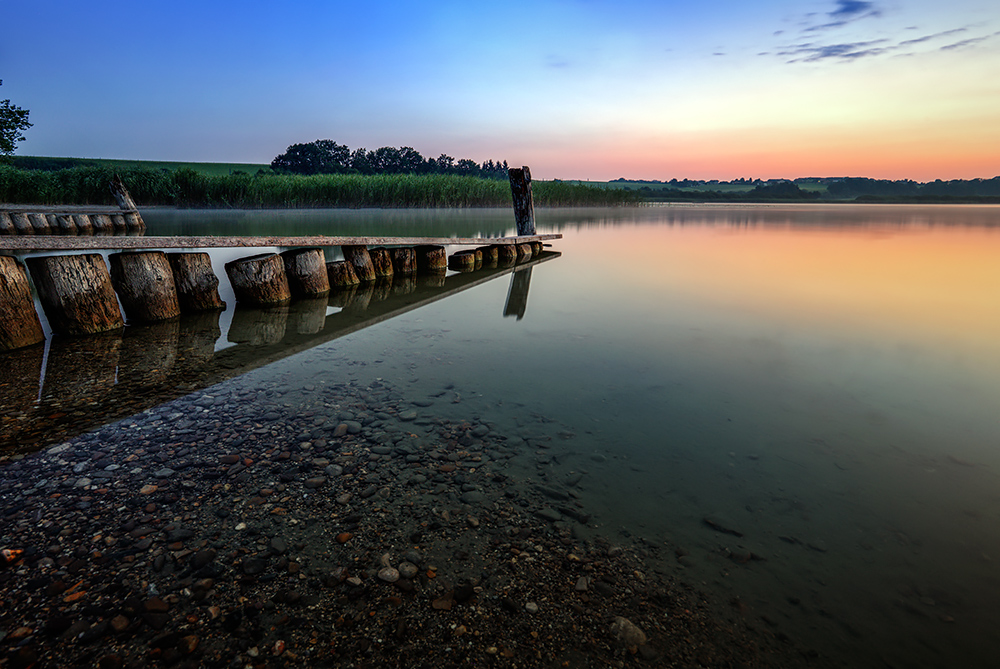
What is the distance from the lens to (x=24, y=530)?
2021 mm

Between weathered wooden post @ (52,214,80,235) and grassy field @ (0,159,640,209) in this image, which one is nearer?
weathered wooden post @ (52,214,80,235)

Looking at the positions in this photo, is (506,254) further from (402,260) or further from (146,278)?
(146,278)

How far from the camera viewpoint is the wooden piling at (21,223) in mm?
15375

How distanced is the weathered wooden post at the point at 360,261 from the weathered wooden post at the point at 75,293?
12.1 feet

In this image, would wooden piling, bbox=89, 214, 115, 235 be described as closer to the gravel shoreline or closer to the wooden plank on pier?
the wooden plank on pier

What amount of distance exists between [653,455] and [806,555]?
87 cm

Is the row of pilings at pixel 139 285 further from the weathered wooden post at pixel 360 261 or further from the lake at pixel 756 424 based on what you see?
the lake at pixel 756 424

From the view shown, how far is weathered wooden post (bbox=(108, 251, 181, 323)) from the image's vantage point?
5.62m

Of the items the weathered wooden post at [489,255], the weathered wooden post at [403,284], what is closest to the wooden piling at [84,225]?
the weathered wooden post at [403,284]

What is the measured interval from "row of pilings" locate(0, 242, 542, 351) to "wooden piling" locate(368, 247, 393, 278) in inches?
15.9

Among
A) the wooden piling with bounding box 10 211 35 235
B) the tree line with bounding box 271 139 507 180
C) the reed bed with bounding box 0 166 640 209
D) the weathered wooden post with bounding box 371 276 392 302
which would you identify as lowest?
the weathered wooden post with bounding box 371 276 392 302

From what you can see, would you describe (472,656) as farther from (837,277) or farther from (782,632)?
(837,277)

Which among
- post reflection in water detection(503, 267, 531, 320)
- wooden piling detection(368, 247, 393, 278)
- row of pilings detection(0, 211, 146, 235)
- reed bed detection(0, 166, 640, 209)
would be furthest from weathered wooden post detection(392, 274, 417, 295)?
reed bed detection(0, 166, 640, 209)

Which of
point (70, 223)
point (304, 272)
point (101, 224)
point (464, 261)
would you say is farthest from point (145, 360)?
point (70, 223)
